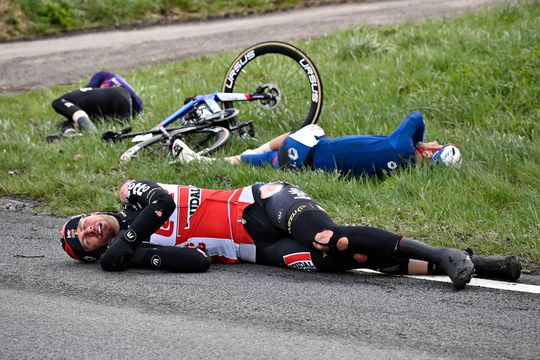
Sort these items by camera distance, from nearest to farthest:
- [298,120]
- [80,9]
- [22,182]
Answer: [22,182]
[298,120]
[80,9]

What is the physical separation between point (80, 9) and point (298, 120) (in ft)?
32.8

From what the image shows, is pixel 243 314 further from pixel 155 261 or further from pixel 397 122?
pixel 397 122

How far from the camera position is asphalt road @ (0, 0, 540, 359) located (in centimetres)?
534

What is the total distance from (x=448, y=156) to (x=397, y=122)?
178 cm

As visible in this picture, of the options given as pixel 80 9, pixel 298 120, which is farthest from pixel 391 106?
pixel 80 9

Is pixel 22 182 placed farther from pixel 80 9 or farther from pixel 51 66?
pixel 80 9

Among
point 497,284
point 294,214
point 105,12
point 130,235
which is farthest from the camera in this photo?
point 105,12

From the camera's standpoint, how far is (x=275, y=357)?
5.24 metres

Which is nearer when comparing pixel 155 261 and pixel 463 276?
pixel 463 276

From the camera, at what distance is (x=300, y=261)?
6.79 m

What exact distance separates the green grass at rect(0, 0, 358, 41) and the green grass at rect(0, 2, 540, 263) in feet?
14.7

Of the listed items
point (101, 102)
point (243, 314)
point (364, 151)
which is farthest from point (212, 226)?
point (101, 102)

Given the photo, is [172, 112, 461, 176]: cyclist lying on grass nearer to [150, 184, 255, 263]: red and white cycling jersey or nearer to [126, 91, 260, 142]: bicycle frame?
[126, 91, 260, 142]: bicycle frame

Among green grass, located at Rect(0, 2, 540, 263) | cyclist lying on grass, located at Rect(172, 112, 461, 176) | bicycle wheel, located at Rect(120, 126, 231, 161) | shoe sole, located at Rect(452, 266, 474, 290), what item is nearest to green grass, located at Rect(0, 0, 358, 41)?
green grass, located at Rect(0, 2, 540, 263)
